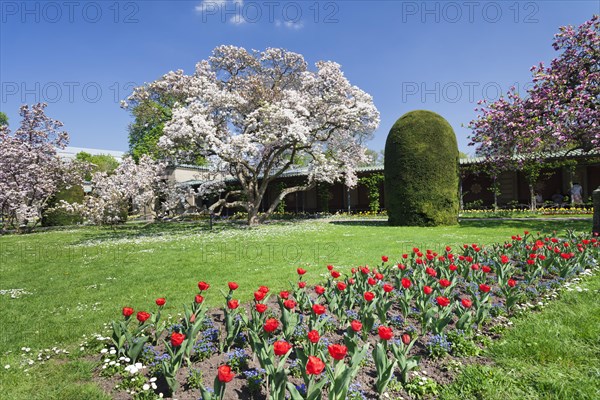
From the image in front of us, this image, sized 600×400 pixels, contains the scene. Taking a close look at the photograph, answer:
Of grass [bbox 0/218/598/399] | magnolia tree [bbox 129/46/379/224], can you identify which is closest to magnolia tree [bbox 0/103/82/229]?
magnolia tree [bbox 129/46/379/224]

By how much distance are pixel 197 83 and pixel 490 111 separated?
14.5 meters

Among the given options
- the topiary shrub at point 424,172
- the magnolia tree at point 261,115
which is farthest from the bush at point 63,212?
the topiary shrub at point 424,172

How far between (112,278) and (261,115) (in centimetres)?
1109

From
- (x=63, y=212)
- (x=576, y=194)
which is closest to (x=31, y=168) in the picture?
(x=63, y=212)

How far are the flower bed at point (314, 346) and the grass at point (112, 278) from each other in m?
0.48

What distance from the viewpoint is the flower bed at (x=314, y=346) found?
2.38 metres

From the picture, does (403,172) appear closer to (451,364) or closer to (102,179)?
(451,364)

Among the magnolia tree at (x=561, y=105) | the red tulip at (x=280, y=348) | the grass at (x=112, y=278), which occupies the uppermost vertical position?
the magnolia tree at (x=561, y=105)

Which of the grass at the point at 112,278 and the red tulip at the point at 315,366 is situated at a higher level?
the red tulip at the point at 315,366

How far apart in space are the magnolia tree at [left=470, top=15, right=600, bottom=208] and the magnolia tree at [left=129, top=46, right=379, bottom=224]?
6.56 metres

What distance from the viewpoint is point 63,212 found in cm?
2461

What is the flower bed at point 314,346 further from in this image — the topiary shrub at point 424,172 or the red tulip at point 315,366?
the topiary shrub at point 424,172

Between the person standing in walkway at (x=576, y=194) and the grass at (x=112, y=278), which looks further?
the person standing in walkway at (x=576, y=194)

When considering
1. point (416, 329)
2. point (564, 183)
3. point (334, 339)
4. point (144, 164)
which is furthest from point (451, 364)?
point (564, 183)
